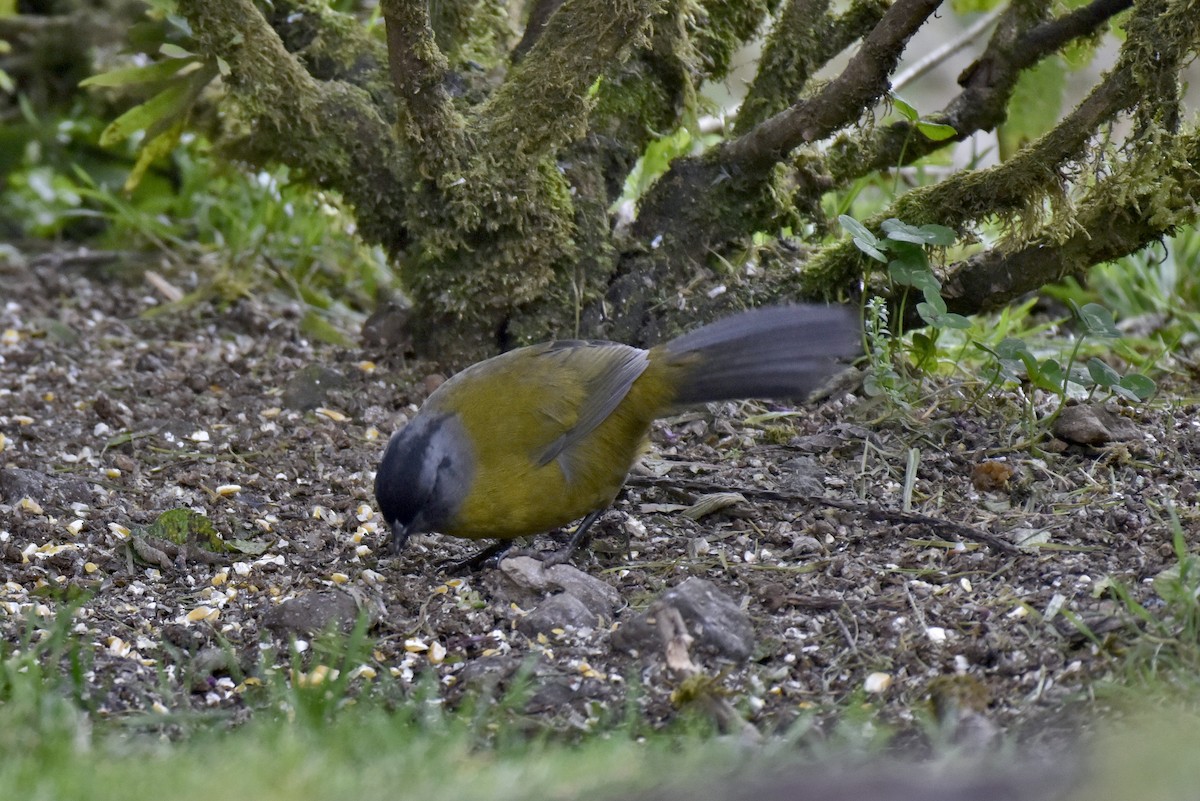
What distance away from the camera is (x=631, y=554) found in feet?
12.9

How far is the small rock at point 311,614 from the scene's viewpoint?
3361mm

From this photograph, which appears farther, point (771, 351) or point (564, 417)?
point (564, 417)

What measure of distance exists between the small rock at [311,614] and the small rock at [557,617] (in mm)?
459

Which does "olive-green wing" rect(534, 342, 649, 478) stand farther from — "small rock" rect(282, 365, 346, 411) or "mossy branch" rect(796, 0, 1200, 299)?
"small rock" rect(282, 365, 346, 411)

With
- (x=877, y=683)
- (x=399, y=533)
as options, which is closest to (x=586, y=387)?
(x=399, y=533)

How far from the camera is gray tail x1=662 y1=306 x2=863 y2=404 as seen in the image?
3738 millimetres

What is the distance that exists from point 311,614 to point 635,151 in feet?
7.93

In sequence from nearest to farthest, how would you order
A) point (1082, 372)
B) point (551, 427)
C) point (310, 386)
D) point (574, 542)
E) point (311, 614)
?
point (311, 614) < point (551, 427) < point (574, 542) < point (1082, 372) < point (310, 386)

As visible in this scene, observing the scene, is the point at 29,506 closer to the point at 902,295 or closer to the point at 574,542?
the point at 574,542

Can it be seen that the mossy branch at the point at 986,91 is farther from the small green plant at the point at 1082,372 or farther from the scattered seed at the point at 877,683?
the scattered seed at the point at 877,683

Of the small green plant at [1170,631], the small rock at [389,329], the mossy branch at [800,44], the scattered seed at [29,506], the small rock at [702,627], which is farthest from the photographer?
the small rock at [389,329]

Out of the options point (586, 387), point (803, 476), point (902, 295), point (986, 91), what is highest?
point (986, 91)

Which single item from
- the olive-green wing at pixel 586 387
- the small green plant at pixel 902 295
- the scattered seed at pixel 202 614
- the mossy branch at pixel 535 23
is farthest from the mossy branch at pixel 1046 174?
the scattered seed at pixel 202 614

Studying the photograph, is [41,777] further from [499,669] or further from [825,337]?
[825,337]
